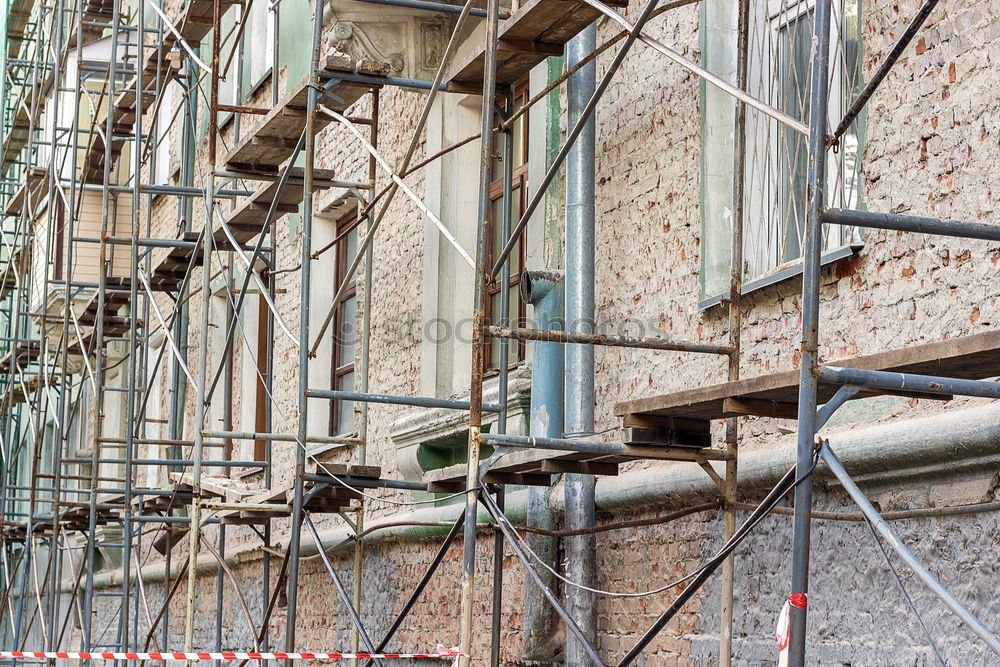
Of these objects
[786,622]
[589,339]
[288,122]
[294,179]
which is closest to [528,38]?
[589,339]

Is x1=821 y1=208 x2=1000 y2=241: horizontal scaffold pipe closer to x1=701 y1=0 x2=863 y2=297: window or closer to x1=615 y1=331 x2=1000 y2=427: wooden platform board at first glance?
x1=615 y1=331 x2=1000 y2=427: wooden platform board

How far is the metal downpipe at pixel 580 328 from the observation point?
8211 millimetres

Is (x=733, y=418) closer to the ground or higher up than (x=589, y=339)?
closer to the ground

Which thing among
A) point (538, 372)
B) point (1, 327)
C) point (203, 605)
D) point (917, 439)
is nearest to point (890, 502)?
point (917, 439)

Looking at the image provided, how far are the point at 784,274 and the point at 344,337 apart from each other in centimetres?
618

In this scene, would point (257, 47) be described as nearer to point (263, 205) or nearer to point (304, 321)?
point (263, 205)

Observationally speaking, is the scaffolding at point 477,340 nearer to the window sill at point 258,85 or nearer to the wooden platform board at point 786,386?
the wooden platform board at point 786,386

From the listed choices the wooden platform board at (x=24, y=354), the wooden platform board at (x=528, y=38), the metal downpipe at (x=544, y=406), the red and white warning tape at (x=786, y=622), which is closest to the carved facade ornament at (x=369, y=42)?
the wooden platform board at (x=528, y=38)

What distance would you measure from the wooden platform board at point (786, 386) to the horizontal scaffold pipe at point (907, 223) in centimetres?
35

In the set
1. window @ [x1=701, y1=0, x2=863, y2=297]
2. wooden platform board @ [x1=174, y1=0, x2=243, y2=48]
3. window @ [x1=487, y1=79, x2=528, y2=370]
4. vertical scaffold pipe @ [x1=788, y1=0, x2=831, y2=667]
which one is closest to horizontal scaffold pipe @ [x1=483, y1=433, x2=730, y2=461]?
window @ [x1=701, y1=0, x2=863, y2=297]

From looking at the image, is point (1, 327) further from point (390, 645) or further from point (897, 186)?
point (897, 186)

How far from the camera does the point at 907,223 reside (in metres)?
4.68

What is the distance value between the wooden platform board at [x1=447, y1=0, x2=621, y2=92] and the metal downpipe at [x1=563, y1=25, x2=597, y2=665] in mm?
514

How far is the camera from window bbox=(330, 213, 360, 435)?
12516mm
